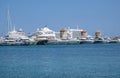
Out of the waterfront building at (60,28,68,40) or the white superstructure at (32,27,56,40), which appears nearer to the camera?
the white superstructure at (32,27,56,40)

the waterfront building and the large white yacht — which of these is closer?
the large white yacht

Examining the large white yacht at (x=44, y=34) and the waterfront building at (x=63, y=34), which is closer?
the large white yacht at (x=44, y=34)

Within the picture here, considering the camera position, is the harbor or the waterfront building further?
the waterfront building

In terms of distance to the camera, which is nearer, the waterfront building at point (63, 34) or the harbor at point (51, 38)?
the harbor at point (51, 38)

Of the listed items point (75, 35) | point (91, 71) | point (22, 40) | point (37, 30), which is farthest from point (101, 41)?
point (91, 71)

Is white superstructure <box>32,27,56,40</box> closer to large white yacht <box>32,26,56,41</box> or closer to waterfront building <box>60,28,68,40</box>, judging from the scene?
large white yacht <box>32,26,56,41</box>

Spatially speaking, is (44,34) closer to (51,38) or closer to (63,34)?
(51,38)

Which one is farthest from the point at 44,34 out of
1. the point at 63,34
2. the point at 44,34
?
the point at 63,34

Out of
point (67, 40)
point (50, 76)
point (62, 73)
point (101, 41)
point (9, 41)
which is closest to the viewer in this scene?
point (50, 76)

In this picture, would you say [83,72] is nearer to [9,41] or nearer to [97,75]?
[97,75]

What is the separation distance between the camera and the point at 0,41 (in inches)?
4259

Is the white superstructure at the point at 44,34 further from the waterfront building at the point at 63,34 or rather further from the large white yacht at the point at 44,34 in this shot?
the waterfront building at the point at 63,34

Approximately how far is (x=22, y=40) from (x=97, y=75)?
8315cm

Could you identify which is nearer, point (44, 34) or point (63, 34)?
point (44, 34)
